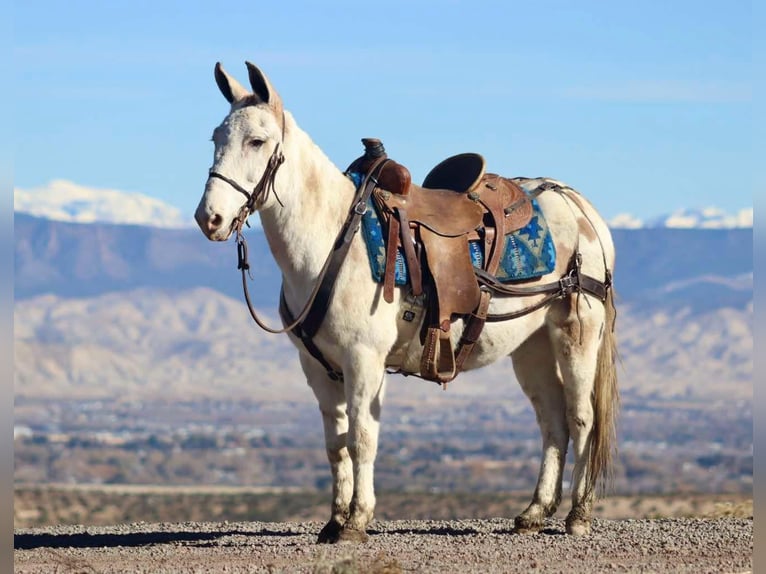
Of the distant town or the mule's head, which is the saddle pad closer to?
the mule's head

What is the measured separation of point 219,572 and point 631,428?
495ft

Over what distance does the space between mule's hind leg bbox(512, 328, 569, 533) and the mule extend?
1 cm

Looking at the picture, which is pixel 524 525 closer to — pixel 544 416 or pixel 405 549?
pixel 544 416

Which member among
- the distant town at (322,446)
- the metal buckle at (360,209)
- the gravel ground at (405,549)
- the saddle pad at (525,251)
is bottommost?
the distant town at (322,446)

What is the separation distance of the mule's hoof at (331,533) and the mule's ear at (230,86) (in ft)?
11.0

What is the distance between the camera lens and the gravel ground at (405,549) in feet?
33.4

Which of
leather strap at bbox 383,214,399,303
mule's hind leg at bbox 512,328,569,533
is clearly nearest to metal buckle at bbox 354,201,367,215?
leather strap at bbox 383,214,399,303

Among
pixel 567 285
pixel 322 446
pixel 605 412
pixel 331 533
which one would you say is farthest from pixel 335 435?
pixel 322 446

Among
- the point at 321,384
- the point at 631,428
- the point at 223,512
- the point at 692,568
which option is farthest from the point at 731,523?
the point at 631,428

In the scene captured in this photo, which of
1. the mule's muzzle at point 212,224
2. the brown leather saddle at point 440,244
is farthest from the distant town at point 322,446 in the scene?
the mule's muzzle at point 212,224

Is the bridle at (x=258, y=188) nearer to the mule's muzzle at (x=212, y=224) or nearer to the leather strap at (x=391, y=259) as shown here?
the mule's muzzle at (x=212, y=224)

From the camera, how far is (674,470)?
12331 cm

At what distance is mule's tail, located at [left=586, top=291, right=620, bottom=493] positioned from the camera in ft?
40.6

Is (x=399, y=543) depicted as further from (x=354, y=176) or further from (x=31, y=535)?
(x=31, y=535)
